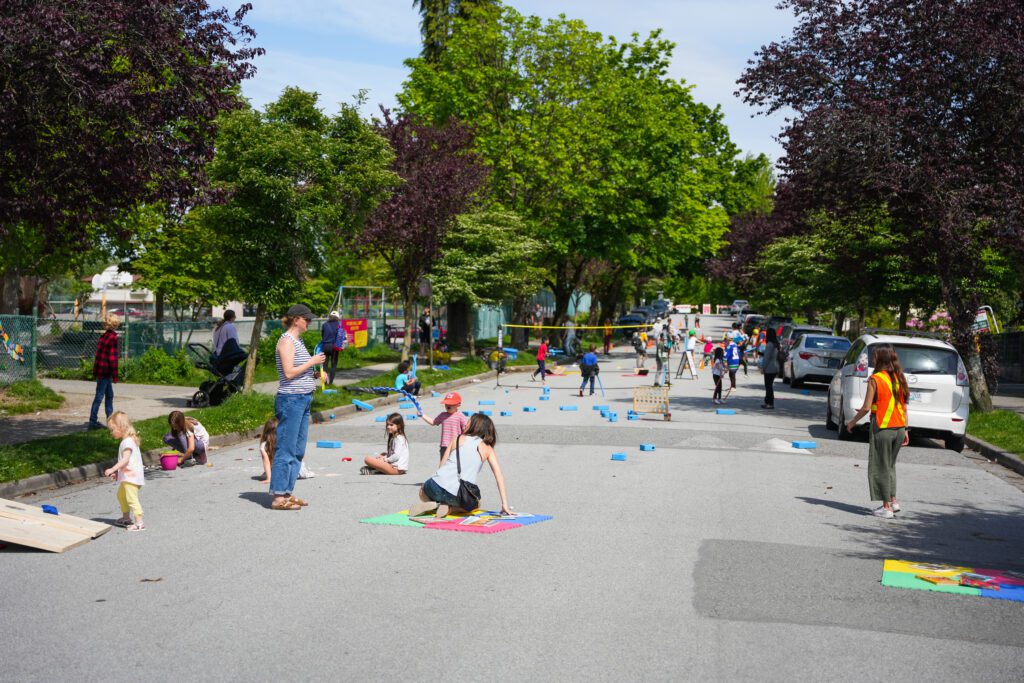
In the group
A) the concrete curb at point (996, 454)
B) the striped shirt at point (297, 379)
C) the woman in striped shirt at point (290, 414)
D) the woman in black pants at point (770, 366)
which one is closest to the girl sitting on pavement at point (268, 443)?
the woman in striped shirt at point (290, 414)

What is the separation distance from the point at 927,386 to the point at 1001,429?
96.8 inches

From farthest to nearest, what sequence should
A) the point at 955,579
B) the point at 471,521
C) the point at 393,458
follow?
1. the point at 393,458
2. the point at 471,521
3. the point at 955,579

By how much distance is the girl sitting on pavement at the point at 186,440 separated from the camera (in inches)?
Answer: 526

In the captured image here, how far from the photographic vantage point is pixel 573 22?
1619 inches

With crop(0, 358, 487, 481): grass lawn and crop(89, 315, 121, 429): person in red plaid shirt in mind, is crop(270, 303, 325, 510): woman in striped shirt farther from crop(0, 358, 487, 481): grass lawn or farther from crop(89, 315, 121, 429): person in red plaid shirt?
crop(89, 315, 121, 429): person in red plaid shirt

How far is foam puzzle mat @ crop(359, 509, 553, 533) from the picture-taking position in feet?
30.0

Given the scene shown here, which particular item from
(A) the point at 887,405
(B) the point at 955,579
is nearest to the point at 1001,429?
(A) the point at 887,405

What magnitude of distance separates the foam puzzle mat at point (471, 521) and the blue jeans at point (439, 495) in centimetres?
13

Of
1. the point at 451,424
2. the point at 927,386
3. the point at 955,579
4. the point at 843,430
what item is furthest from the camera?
the point at 843,430

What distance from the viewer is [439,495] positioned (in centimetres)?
963

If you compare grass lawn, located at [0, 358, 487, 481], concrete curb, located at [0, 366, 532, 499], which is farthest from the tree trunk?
concrete curb, located at [0, 366, 532, 499]

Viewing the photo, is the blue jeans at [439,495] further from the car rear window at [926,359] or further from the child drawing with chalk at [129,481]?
the car rear window at [926,359]

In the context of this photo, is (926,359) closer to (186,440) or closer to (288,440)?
(288,440)

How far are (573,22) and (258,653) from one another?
38.3 m
